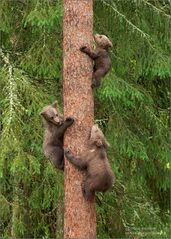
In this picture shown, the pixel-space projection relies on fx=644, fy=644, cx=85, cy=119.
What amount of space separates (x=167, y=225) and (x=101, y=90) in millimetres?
3734

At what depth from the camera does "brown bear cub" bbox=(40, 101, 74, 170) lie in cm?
651

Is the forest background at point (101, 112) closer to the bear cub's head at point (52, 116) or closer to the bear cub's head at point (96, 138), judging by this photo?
the bear cub's head at point (52, 116)

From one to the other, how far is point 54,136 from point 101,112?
3.95m

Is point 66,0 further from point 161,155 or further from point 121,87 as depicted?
point 161,155

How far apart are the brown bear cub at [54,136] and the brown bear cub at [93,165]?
0.94 ft

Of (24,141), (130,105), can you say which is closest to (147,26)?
(130,105)

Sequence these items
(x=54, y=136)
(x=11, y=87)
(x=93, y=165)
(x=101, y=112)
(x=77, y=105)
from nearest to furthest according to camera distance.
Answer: (x=93, y=165) → (x=77, y=105) → (x=54, y=136) → (x=11, y=87) → (x=101, y=112)

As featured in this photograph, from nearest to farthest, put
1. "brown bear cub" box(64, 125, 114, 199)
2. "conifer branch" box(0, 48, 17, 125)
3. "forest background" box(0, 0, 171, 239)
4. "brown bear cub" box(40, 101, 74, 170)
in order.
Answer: "brown bear cub" box(64, 125, 114, 199), "brown bear cub" box(40, 101, 74, 170), "conifer branch" box(0, 48, 17, 125), "forest background" box(0, 0, 171, 239)

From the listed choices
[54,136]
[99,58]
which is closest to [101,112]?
[99,58]

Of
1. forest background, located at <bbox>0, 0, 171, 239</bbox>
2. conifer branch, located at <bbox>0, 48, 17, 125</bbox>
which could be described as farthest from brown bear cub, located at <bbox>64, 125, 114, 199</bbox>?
conifer branch, located at <bbox>0, 48, 17, 125</bbox>

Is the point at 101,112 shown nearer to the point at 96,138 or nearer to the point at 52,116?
the point at 52,116

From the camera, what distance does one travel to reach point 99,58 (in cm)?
688

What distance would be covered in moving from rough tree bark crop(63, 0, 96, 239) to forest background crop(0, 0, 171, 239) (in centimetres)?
215

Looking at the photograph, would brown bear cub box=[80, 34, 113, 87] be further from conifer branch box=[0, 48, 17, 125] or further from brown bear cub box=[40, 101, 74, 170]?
conifer branch box=[0, 48, 17, 125]
